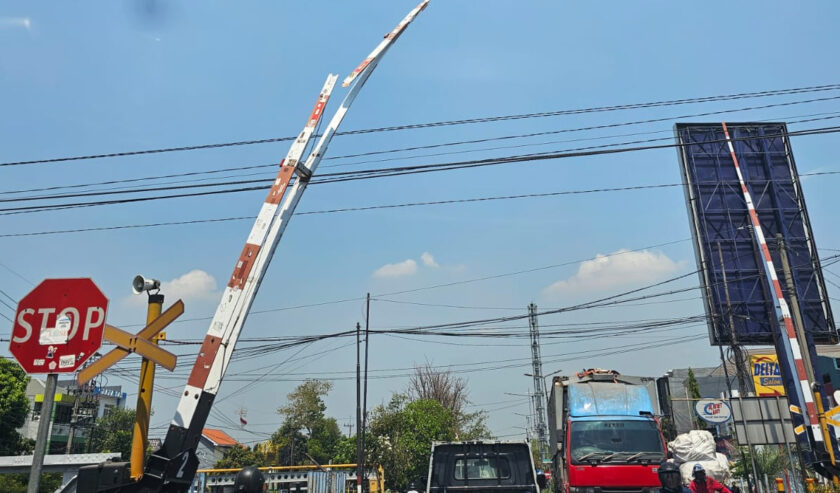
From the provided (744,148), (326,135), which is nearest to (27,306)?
(326,135)

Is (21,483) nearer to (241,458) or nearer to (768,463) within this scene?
(768,463)

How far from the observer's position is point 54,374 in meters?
4.29

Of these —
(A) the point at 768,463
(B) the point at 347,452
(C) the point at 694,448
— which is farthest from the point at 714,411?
(B) the point at 347,452

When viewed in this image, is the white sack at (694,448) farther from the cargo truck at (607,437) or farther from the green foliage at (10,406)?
the green foliage at (10,406)

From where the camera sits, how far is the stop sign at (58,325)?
4.38 m

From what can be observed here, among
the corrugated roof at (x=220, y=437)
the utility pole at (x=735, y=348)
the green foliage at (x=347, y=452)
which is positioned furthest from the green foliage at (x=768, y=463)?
the corrugated roof at (x=220, y=437)

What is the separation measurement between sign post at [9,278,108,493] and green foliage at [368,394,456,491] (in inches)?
1232

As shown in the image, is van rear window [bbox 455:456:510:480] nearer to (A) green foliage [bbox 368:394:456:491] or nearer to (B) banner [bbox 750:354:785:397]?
(A) green foliage [bbox 368:394:456:491]

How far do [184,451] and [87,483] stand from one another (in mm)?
800

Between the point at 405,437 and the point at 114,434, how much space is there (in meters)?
45.7

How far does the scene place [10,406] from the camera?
3369cm

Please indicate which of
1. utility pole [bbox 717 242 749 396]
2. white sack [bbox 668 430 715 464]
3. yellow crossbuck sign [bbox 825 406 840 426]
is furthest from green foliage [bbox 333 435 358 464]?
yellow crossbuck sign [bbox 825 406 840 426]

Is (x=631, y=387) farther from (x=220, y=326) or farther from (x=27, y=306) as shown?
(x=27, y=306)

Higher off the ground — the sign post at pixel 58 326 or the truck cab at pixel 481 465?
the sign post at pixel 58 326
